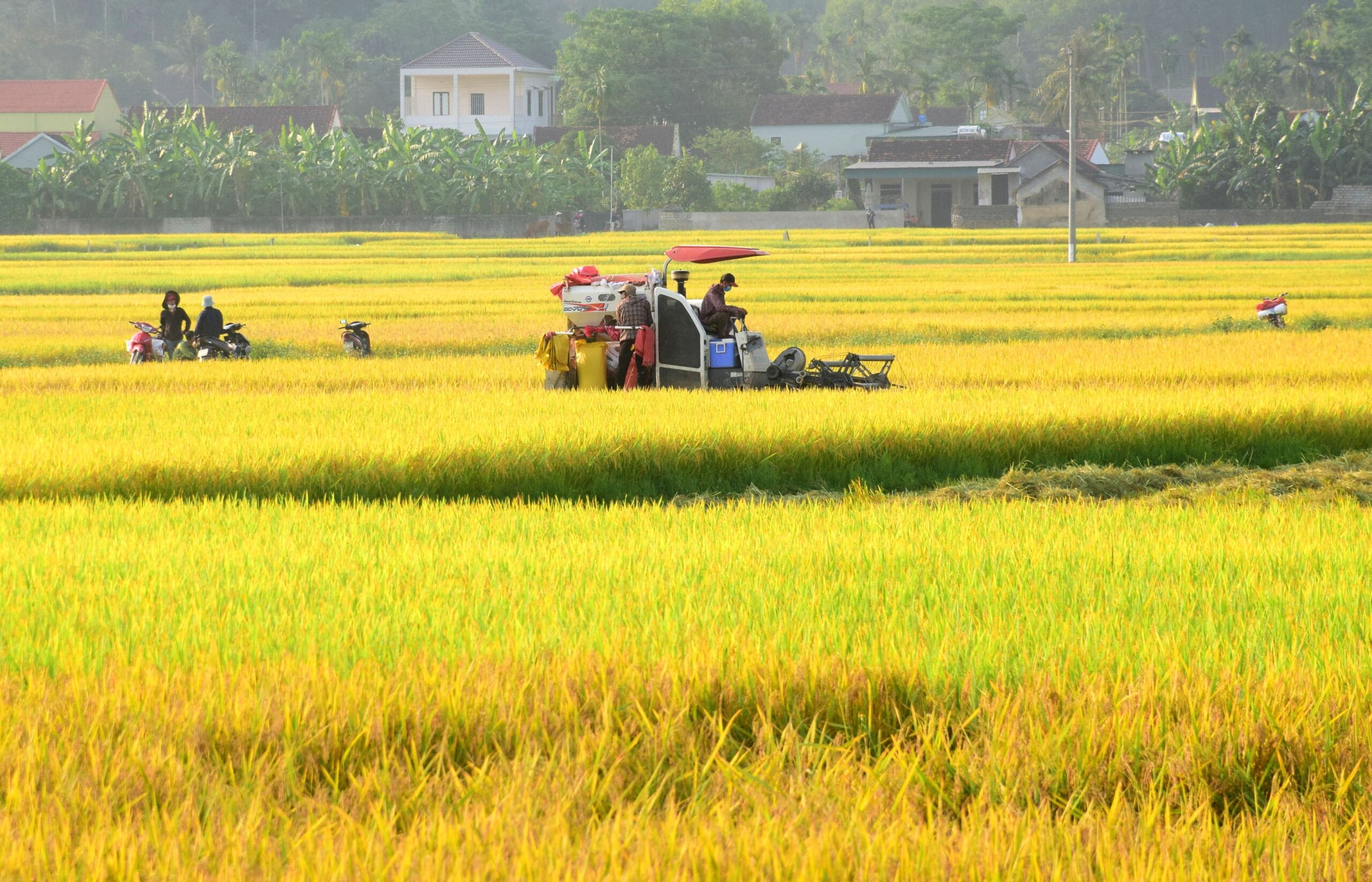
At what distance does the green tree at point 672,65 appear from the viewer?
82062mm

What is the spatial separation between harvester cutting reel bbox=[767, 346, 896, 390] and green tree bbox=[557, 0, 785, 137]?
68032 millimetres

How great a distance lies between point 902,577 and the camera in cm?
636

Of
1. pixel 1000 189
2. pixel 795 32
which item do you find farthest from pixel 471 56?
pixel 795 32

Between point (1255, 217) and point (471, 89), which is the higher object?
point (471, 89)

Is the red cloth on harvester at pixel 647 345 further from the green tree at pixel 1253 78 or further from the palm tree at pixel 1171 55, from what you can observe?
the palm tree at pixel 1171 55

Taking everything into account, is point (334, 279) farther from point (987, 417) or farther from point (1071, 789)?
point (1071, 789)

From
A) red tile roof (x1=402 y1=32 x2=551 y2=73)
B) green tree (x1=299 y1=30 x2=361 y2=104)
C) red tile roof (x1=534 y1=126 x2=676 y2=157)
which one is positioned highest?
green tree (x1=299 y1=30 x2=361 y2=104)

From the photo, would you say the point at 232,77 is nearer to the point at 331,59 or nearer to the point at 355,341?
the point at 331,59

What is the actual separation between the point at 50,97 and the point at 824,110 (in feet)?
145

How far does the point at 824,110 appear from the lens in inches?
3282

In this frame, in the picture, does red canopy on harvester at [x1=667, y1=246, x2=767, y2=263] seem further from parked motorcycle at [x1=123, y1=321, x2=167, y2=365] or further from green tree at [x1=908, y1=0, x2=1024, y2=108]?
green tree at [x1=908, y1=0, x2=1024, y2=108]

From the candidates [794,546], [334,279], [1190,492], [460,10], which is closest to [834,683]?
[794,546]

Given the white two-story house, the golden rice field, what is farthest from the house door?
the golden rice field

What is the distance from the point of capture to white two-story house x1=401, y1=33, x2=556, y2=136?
83312 millimetres
